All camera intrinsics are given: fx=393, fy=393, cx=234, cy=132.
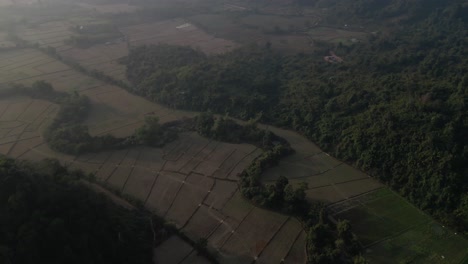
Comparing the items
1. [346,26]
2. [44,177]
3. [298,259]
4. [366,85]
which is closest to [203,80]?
[366,85]

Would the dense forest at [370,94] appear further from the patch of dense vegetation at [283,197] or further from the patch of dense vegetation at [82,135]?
the patch of dense vegetation at [82,135]

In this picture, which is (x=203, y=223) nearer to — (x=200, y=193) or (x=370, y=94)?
(x=200, y=193)

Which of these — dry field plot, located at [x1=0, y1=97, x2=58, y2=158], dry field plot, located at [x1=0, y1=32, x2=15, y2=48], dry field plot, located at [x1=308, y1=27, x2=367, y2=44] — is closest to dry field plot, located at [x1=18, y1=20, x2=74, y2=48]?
dry field plot, located at [x1=0, y1=32, x2=15, y2=48]

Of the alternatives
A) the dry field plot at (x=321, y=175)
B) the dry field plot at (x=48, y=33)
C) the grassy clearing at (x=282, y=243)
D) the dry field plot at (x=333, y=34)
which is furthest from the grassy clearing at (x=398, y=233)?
the dry field plot at (x=48, y=33)

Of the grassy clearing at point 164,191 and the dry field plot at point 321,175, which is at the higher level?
the dry field plot at point 321,175

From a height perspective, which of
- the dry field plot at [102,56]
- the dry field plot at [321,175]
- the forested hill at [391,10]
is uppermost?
the forested hill at [391,10]

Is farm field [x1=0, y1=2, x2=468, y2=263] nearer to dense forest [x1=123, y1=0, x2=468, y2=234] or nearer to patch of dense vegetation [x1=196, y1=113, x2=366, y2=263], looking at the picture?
patch of dense vegetation [x1=196, y1=113, x2=366, y2=263]

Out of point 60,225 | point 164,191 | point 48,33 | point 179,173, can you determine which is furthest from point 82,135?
point 48,33

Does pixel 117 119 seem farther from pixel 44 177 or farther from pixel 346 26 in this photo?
pixel 346 26
